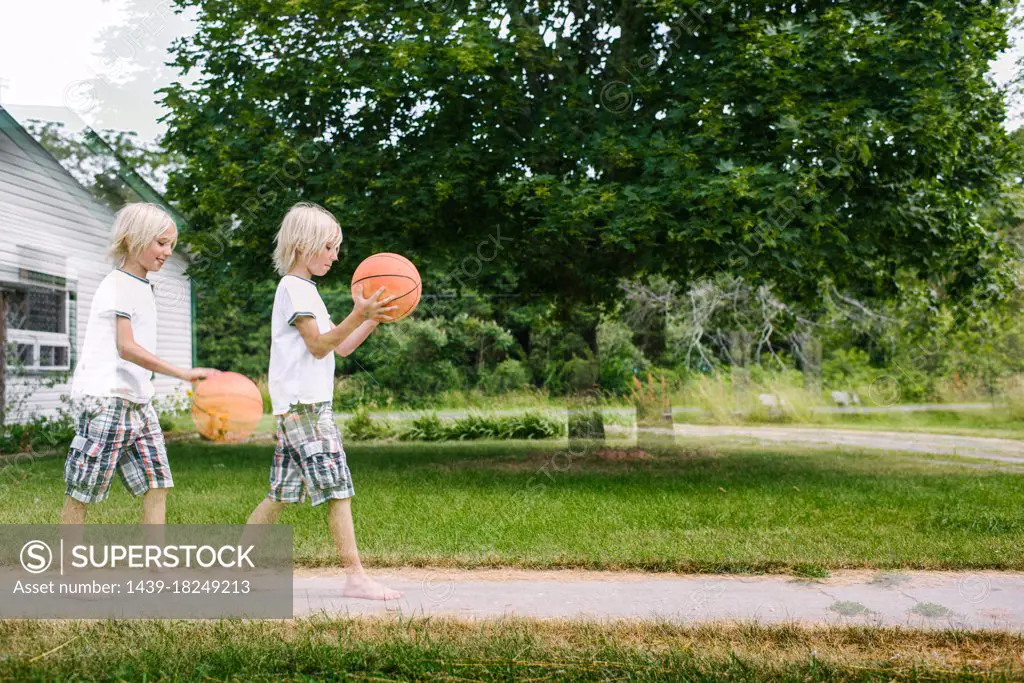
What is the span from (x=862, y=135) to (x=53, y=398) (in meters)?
11.7

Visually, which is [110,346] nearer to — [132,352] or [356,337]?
[132,352]

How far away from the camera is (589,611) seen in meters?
4.10

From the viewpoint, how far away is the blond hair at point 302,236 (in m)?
4.16

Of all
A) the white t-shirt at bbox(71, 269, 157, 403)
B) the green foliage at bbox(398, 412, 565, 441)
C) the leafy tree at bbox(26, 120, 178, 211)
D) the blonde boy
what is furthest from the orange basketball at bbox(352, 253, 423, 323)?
the green foliage at bbox(398, 412, 565, 441)

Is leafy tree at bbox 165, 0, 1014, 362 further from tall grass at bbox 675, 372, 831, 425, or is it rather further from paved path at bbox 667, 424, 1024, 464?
tall grass at bbox 675, 372, 831, 425

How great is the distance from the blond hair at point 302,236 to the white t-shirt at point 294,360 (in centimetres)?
13

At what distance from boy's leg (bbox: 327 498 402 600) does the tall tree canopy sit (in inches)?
187

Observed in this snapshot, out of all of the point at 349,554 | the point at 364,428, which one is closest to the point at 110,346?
the point at 349,554

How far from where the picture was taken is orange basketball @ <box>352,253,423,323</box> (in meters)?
4.29

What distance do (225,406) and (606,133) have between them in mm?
5631

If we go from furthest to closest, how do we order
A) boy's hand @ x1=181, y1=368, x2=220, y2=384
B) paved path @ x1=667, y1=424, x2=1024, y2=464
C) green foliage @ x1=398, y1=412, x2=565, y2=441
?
green foliage @ x1=398, y1=412, x2=565, y2=441 < paved path @ x1=667, y1=424, x2=1024, y2=464 < boy's hand @ x1=181, y1=368, x2=220, y2=384

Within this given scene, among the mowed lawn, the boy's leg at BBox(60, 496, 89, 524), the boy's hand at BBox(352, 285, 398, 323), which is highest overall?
the boy's hand at BBox(352, 285, 398, 323)

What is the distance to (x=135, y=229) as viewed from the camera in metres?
4.30

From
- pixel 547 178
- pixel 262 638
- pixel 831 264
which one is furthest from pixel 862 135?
pixel 262 638
